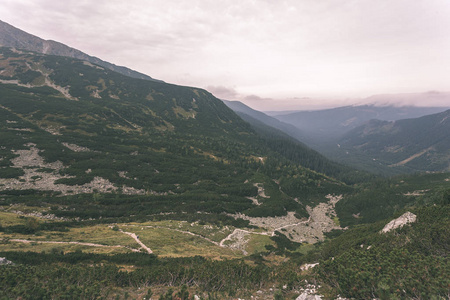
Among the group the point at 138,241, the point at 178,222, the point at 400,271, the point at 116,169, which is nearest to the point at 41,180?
the point at 116,169

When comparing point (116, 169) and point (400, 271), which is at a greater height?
point (400, 271)

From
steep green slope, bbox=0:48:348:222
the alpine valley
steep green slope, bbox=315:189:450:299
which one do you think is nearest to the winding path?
the alpine valley

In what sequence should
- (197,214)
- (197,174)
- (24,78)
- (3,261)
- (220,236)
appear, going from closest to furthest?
(3,261) → (220,236) → (197,214) → (197,174) → (24,78)

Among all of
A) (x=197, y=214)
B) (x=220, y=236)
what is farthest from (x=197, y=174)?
(x=220, y=236)

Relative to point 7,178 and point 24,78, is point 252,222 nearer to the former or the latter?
point 7,178

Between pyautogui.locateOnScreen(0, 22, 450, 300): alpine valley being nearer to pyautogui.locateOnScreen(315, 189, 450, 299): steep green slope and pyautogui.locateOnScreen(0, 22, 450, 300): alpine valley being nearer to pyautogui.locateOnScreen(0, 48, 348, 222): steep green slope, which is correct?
pyautogui.locateOnScreen(315, 189, 450, 299): steep green slope

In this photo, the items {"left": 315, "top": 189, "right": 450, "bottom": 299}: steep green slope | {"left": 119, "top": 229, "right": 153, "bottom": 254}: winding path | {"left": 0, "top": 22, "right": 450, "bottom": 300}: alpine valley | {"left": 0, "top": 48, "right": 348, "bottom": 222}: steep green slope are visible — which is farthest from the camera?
{"left": 0, "top": 48, "right": 348, "bottom": 222}: steep green slope

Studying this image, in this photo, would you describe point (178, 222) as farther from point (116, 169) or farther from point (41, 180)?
point (41, 180)

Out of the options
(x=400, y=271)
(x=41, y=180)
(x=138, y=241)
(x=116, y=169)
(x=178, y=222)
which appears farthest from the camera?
(x=116, y=169)
